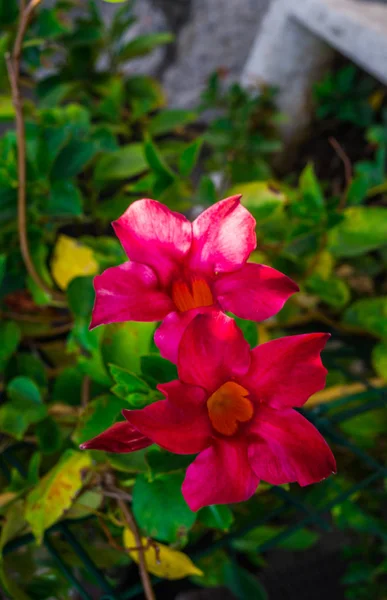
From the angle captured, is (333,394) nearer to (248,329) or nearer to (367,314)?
(367,314)

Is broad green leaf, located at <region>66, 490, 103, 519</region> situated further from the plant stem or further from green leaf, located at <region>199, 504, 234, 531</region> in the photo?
green leaf, located at <region>199, 504, 234, 531</region>

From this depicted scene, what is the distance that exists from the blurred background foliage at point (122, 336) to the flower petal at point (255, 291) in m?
0.12

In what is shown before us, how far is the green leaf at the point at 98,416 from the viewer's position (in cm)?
61

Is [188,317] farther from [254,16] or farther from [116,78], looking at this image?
[254,16]

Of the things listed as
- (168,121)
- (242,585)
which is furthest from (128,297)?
(168,121)

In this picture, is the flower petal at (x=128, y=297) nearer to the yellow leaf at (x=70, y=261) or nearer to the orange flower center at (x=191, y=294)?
the orange flower center at (x=191, y=294)

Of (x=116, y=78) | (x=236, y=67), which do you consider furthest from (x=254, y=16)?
(x=116, y=78)

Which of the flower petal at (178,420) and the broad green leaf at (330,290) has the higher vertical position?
the flower petal at (178,420)

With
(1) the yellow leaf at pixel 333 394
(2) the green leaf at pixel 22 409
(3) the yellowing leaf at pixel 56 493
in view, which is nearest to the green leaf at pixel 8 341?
(2) the green leaf at pixel 22 409

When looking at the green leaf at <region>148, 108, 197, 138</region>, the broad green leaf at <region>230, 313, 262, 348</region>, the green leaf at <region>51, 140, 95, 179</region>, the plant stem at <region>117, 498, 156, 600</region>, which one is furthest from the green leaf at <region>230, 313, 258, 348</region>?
the green leaf at <region>148, 108, 197, 138</region>

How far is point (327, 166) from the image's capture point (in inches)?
70.0

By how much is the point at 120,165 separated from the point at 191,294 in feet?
2.41

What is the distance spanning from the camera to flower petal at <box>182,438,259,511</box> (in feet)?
1.24

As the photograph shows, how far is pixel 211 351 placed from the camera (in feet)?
1.23
